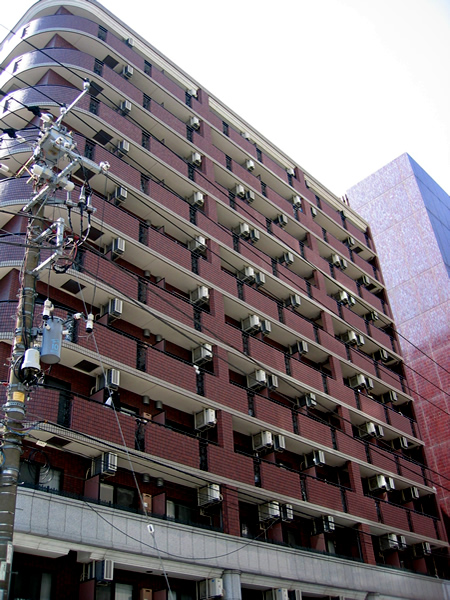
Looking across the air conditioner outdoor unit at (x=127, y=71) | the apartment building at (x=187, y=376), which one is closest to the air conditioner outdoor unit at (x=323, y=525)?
the apartment building at (x=187, y=376)

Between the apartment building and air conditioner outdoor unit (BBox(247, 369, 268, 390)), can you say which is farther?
air conditioner outdoor unit (BBox(247, 369, 268, 390))

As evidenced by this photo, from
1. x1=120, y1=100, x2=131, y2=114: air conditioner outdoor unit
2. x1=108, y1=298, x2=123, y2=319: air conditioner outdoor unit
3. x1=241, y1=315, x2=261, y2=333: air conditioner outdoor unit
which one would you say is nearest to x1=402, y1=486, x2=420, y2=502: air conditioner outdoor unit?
x1=241, y1=315, x2=261, y2=333: air conditioner outdoor unit

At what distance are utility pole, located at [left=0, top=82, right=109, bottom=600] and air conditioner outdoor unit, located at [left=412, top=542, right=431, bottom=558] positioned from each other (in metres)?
24.7

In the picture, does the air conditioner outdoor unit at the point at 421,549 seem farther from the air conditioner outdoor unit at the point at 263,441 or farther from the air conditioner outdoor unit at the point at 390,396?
the air conditioner outdoor unit at the point at 263,441

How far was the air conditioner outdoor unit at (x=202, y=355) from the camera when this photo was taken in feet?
85.1

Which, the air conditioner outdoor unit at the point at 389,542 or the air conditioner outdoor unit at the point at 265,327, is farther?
the air conditioner outdoor unit at the point at 265,327

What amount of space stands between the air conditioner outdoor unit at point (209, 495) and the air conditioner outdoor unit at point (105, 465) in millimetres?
4095

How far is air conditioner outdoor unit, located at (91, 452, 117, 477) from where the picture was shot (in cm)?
1994

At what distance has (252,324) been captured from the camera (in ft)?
97.6

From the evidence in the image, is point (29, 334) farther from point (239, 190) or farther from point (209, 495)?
point (239, 190)

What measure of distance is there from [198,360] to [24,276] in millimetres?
13156

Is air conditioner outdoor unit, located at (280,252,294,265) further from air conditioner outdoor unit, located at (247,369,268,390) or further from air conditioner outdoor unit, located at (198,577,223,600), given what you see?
air conditioner outdoor unit, located at (198,577,223,600)

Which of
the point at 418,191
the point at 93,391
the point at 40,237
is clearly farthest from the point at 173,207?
the point at 418,191

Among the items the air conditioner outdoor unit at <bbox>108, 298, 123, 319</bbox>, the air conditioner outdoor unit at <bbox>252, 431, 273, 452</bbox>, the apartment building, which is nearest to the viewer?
the apartment building
